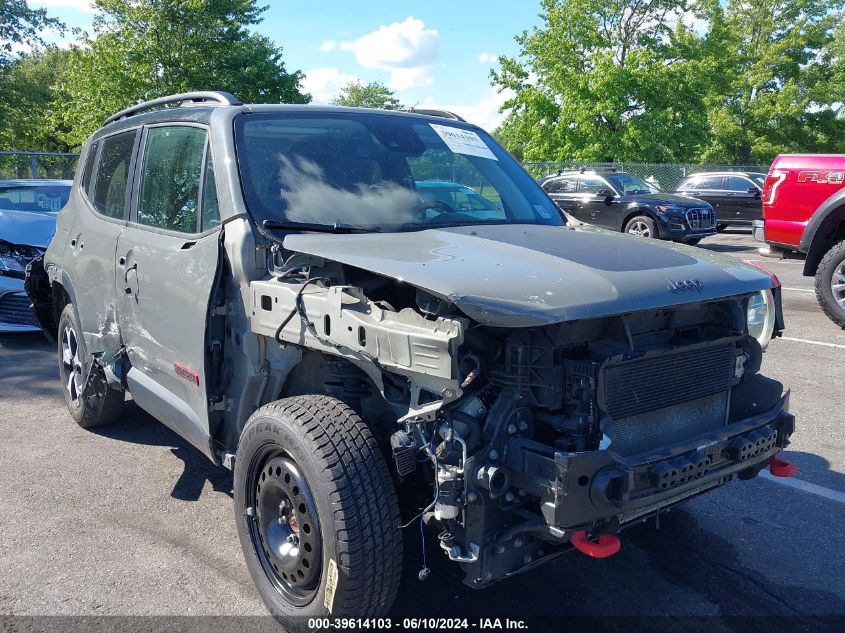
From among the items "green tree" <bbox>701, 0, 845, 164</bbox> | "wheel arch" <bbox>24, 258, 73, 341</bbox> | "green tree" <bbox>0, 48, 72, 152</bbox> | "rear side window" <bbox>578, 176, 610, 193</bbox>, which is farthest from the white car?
"green tree" <bbox>701, 0, 845, 164</bbox>

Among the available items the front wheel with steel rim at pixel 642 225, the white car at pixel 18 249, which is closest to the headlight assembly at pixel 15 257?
the white car at pixel 18 249

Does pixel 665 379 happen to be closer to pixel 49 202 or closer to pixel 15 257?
pixel 15 257

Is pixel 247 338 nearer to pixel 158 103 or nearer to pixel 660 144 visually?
pixel 158 103

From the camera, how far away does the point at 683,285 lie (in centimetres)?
271

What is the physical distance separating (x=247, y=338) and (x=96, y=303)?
5.98 ft

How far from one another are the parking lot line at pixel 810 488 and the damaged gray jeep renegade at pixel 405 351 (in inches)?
48.3

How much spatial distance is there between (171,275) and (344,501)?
161 cm

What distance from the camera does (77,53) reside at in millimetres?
24359

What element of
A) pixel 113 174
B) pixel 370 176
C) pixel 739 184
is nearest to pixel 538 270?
pixel 370 176

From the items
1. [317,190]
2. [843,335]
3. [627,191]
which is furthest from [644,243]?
[627,191]

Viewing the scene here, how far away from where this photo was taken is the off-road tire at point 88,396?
4.89m

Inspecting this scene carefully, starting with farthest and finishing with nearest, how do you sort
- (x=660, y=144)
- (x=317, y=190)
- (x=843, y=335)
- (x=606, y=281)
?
(x=660, y=144) < (x=843, y=335) < (x=317, y=190) < (x=606, y=281)

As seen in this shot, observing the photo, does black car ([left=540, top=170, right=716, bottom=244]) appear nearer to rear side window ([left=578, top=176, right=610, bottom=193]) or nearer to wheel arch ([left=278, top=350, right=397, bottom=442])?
rear side window ([left=578, top=176, right=610, bottom=193])

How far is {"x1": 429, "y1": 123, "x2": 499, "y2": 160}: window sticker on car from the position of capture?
4117mm
